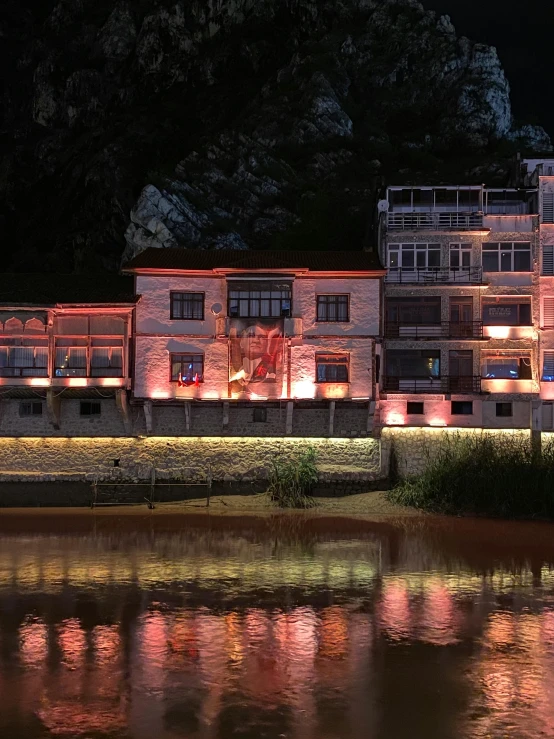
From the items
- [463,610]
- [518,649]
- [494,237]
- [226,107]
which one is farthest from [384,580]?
[226,107]

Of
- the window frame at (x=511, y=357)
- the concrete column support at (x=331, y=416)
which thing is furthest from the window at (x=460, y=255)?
the concrete column support at (x=331, y=416)

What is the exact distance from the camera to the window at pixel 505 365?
4875 centimetres

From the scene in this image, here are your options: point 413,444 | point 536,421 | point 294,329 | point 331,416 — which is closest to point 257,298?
point 294,329

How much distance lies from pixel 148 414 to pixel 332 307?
1134 centimetres

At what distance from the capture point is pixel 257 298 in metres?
46.4

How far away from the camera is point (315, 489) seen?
44.2m

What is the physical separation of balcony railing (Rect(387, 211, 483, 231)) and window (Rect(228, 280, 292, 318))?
8516mm

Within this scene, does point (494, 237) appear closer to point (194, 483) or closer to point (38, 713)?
point (194, 483)

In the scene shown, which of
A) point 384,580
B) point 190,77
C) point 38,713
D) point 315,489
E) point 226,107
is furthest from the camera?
point 190,77

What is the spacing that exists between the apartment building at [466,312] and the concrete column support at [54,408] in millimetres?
17281

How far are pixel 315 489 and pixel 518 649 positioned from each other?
Answer: 2493 centimetres

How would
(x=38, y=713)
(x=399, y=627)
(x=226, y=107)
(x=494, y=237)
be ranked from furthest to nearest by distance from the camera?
1. (x=226, y=107)
2. (x=494, y=237)
3. (x=399, y=627)
4. (x=38, y=713)

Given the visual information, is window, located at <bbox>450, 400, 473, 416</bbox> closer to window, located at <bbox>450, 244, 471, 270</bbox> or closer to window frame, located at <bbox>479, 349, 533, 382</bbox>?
window frame, located at <bbox>479, 349, 533, 382</bbox>

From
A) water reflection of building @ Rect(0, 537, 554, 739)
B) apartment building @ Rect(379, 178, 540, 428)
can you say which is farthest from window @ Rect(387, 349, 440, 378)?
water reflection of building @ Rect(0, 537, 554, 739)
